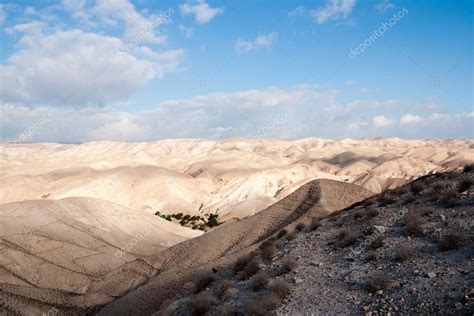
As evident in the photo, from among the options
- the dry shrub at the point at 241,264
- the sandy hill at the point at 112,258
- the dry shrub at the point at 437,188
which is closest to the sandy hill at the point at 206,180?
the sandy hill at the point at 112,258

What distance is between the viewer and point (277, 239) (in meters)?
14.5

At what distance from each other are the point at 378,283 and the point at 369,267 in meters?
1.22

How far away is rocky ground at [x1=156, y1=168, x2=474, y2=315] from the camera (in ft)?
25.8

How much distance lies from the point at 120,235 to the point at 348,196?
56.3ft

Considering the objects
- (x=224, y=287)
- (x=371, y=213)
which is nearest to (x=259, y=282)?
(x=224, y=287)

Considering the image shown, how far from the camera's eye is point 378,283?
8297 mm

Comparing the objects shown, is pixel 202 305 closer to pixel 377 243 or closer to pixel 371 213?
pixel 377 243

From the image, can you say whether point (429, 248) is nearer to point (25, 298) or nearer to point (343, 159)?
point (25, 298)

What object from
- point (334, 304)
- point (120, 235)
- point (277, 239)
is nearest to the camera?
point (334, 304)

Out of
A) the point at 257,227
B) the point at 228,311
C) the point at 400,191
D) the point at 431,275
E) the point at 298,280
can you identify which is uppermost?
the point at 400,191

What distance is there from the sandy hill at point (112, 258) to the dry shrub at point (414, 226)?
690 centimetres

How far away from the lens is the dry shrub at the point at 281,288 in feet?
30.0

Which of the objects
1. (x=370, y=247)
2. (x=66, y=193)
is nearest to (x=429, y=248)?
(x=370, y=247)

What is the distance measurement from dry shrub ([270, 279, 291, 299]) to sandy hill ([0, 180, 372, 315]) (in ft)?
20.1
